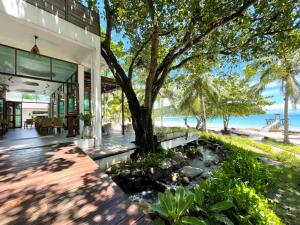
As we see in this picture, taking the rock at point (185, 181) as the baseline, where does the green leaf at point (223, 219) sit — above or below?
above

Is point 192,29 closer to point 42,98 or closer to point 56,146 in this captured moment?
point 56,146

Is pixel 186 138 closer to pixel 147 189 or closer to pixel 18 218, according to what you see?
pixel 147 189

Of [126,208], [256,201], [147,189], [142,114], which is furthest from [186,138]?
[126,208]

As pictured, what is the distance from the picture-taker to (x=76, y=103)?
9.34m

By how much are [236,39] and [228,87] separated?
1724 centimetres

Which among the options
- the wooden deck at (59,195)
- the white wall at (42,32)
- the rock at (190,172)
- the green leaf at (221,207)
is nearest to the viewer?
the wooden deck at (59,195)

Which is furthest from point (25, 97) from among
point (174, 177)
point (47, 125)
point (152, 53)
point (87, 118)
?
point (174, 177)

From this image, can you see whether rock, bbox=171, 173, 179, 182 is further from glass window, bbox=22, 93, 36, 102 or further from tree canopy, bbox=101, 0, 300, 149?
glass window, bbox=22, 93, 36, 102

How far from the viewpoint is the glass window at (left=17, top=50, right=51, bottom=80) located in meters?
7.86

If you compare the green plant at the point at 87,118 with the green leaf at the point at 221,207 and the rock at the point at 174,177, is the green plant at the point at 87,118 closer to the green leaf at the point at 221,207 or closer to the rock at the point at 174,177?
the rock at the point at 174,177

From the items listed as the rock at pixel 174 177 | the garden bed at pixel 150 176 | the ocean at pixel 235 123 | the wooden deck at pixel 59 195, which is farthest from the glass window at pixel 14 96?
the ocean at pixel 235 123

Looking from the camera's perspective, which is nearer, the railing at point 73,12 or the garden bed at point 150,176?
the garden bed at point 150,176

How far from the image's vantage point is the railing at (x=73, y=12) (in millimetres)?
5734

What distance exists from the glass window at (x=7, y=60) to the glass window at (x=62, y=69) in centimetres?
161
